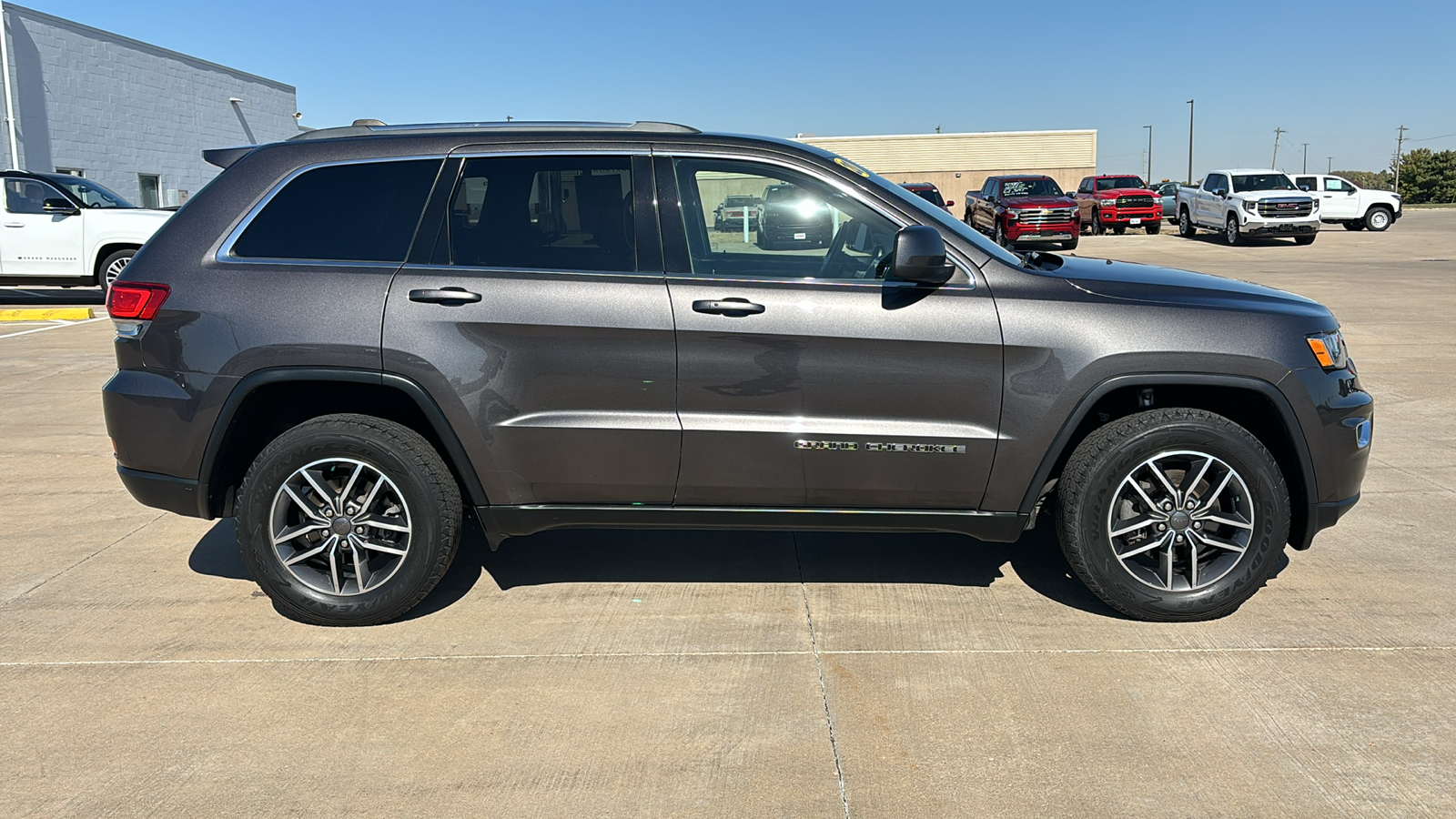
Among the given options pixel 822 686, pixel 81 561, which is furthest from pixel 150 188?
pixel 822 686

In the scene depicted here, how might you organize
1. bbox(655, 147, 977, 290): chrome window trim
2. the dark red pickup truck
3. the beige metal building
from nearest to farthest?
Result: bbox(655, 147, 977, 290): chrome window trim
the dark red pickup truck
the beige metal building

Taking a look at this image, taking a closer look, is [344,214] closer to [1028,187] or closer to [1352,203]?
[1028,187]

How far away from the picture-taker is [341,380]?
13.4 ft

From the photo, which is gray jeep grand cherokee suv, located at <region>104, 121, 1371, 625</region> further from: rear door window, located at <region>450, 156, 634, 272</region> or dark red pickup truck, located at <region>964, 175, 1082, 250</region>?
dark red pickup truck, located at <region>964, 175, 1082, 250</region>

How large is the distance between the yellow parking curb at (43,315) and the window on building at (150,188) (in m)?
12.8

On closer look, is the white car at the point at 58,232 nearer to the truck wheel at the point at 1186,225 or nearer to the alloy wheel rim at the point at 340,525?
the alloy wheel rim at the point at 340,525

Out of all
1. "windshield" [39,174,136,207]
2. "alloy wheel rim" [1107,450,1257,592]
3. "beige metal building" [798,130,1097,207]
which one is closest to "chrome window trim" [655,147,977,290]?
"alloy wheel rim" [1107,450,1257,592]

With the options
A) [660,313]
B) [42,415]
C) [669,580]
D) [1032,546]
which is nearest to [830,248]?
[660,313]

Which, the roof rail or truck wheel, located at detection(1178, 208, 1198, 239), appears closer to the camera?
the roof rail

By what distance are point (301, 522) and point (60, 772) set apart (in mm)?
1262

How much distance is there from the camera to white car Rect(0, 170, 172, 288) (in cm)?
1520

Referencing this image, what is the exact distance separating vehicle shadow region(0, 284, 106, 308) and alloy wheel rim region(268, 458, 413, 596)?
13885 millimetres

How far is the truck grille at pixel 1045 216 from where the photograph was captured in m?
27.6

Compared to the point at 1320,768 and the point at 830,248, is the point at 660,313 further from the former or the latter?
the point at 1320,768
